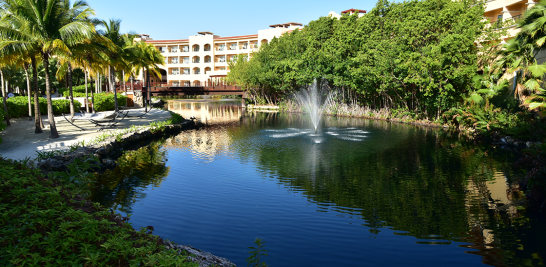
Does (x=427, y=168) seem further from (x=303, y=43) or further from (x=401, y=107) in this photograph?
(x=303, y=43)

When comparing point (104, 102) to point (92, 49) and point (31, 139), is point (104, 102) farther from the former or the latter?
point (31, 139)

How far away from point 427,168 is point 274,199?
281 inches

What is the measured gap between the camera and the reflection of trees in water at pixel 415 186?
26.6 ft

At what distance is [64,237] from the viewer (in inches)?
219

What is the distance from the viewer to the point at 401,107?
33.8 m

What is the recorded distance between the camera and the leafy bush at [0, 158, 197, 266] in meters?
4.86

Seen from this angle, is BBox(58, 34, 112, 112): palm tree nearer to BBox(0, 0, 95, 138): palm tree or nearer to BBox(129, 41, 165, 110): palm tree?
BBox(0, 0, 95, 138): palm tree

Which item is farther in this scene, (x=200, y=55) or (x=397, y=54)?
(x=200, y=55)

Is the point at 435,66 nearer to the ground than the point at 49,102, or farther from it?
farther from it

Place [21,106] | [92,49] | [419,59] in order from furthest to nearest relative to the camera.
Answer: [419,59] < [21,106] < [92,49]

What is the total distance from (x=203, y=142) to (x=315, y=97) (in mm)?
25422

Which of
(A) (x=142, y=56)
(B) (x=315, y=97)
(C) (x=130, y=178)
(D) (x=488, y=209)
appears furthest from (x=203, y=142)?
(A) (x=142, y=56)

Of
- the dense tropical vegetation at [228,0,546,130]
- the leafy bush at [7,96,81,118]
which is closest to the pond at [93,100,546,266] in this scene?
the dense tropical vegetation at [228,0,546,130]

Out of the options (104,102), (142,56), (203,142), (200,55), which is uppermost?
(200,55)
